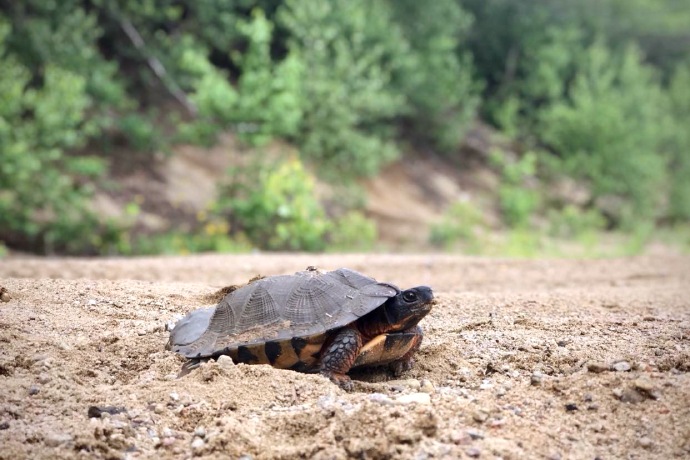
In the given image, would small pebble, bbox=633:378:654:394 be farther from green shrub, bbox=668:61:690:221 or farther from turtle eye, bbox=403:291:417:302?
green shrub, bbox=668:61:690:221

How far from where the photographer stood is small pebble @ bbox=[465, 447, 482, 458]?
10.2 ft

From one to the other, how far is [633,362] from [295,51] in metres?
13.5

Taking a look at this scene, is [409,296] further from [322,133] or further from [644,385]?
[322,133]

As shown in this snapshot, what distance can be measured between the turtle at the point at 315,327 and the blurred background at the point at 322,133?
28.4ft

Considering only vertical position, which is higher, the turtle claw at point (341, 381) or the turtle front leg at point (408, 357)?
the turtle front leg at point (408, 357)

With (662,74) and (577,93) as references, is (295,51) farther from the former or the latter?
(662,74)

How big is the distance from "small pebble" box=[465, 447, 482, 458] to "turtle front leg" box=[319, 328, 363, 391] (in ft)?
2.98

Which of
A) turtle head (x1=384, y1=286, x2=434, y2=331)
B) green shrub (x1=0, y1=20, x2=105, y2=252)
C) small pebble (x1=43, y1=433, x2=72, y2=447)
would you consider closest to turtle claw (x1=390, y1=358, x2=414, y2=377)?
turtle head (x1=384, y1=286, x2=434, y2=331)

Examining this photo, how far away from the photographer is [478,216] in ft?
55.4

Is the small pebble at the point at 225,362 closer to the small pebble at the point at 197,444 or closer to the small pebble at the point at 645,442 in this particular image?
the small pebble at the point at 197,444

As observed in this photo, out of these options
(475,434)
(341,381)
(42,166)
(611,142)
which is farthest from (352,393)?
(611,142)

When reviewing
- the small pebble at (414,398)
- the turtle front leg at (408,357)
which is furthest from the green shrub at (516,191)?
the small pebble at (414,398)

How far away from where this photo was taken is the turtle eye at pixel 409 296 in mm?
4060

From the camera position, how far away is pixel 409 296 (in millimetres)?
4070
